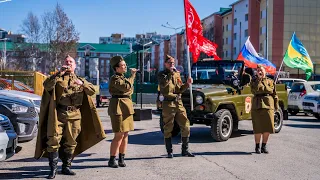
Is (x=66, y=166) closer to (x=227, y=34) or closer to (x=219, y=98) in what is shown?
(x=219, y=98)

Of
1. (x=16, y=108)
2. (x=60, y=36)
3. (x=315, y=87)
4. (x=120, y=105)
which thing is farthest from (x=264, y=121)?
(x=60, y=36)

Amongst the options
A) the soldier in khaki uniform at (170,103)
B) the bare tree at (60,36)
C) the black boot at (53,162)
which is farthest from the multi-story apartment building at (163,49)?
the black boot at (53,162)

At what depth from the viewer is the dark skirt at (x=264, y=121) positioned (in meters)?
8.99

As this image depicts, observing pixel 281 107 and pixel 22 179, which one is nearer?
pixel 22 179

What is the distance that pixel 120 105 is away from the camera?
732 centimetres

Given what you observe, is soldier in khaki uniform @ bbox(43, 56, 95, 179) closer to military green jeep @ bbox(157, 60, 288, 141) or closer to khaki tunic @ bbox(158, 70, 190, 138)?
khaki tunic @ bbox(158, 70, 190, 138)

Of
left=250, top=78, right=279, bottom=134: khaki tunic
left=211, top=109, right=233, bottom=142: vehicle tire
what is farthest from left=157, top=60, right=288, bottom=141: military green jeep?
left=250, top=78, right=279, bottom=134: khaki tunic

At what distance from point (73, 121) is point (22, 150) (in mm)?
3159

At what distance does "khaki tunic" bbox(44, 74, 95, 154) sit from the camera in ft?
21.1

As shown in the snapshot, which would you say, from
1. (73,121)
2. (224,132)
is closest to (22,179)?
(73,121)

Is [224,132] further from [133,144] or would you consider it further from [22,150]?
[22,150]

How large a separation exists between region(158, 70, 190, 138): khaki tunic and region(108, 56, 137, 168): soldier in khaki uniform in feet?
3.53

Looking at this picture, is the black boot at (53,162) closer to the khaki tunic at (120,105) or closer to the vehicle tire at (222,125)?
the khaki tunic at (120,105)

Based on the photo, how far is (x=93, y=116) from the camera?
22.9 ft
